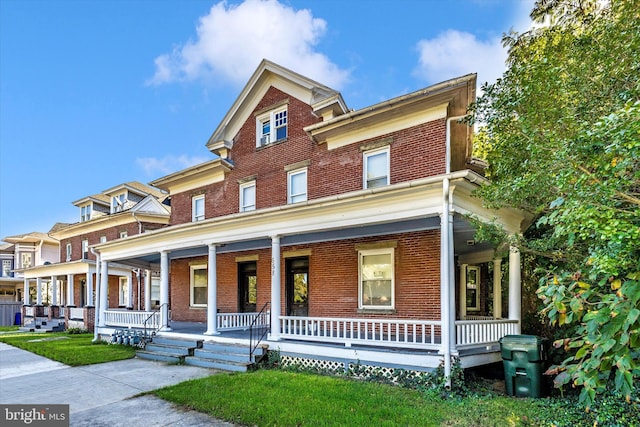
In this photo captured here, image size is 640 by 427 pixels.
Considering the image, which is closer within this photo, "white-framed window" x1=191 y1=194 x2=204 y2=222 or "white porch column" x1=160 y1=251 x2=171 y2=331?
"white porch column" x1=160 y1=251 x2=171 y2=331

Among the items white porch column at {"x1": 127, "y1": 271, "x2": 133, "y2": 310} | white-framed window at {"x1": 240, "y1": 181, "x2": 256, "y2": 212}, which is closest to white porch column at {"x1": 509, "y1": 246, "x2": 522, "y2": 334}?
white-framed window at {"x1": 240, "y1": 181, "x2": 256, "y2": 212}

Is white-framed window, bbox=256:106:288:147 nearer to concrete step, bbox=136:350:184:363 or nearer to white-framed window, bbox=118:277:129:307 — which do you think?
concrete step, bbox=136:350:184:363

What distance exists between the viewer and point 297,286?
44.3 feet

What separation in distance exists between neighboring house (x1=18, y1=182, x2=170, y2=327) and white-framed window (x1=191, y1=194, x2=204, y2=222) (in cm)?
500

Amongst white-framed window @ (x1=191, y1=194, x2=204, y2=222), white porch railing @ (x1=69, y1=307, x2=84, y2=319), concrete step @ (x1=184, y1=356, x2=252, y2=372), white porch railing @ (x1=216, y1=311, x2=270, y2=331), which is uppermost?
white-framed window @ (x1=191, y1=194, x2=204, y2=222)

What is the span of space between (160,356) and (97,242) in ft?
54.2

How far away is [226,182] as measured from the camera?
50.9ft

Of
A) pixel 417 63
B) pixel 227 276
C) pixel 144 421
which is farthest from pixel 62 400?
pixel 417 63

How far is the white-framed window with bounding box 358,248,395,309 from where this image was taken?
441 inches

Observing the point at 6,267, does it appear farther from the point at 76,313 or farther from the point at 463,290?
the point at 463,290

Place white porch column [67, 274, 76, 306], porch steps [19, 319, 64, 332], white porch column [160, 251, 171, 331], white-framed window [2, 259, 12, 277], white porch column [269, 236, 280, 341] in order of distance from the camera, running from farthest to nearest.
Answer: white-framed window [2, 259, 12, 277], white porch column [67, 274, 76, 306], porch steps [19, 319, 64, 332], white porch column [160, 251, 171, 331], white porch column [269, 236, 280, 341]

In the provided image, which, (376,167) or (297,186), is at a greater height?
(376,167)

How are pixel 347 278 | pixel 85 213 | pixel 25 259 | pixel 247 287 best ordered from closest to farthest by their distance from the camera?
1. pixel 347 278
2. pixel 247 287
3. pixel 85 213
4. pixel 25 259

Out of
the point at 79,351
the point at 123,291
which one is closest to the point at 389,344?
the point at 79,351
